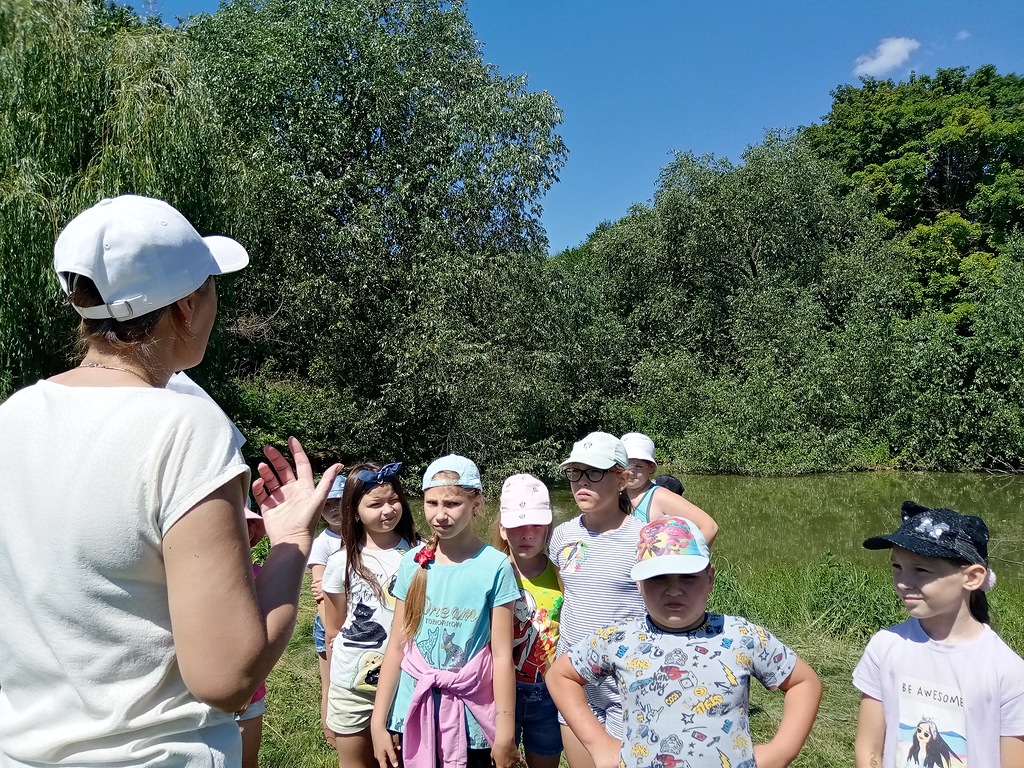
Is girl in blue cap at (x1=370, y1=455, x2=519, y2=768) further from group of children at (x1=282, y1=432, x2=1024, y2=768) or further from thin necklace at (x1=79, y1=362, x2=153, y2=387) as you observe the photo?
thin necklace at (x1=79, y1=362, x2=153, y2=387)

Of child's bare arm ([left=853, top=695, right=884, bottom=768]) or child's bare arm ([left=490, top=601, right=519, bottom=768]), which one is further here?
child's bare arm ([left=490, top=601, right=519, bottom=768])

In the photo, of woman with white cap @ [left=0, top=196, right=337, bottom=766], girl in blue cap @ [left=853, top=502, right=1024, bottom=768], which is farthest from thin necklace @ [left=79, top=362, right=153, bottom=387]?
girl in blue cap @ [left=853, top=502, right=1024, bottom=768]

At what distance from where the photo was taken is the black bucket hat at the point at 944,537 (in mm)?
2289

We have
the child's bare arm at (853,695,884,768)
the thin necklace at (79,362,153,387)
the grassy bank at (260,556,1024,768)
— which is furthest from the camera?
the grassy bank at (260,556,1024,768)

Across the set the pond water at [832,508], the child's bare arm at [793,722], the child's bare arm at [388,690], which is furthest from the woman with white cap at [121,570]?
the pond water at [832,508]

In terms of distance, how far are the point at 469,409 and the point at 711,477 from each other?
28.1 ft

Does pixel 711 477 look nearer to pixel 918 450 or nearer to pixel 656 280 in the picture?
pixel 918 450

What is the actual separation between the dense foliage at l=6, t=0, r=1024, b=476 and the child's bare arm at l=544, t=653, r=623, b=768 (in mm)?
8504

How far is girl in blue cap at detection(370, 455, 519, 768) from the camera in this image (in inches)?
106

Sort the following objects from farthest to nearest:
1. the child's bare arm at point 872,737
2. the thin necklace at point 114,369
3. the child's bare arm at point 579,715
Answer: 1. the child's bare arm at point 872,737
2. the child's bare arm at point 579,715
3. the thin necklace at point 114,369

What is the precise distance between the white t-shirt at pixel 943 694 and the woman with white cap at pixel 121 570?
192cm

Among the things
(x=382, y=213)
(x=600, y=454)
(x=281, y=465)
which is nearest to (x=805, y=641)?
(x=600, y=454)

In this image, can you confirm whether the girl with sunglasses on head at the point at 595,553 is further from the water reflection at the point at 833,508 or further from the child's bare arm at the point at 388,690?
the water reflection at the point at 833,508

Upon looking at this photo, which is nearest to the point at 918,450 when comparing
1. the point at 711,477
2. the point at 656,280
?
the point at 711,477
